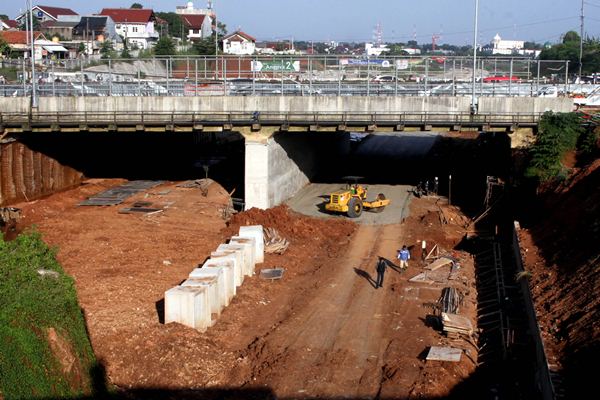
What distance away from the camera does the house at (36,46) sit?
80.8m

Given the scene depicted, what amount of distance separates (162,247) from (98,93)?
48.6 feet

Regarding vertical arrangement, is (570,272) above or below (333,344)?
above

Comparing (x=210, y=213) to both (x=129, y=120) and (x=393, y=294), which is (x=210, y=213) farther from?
(x=393, y=294)

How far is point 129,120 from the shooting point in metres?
37.8

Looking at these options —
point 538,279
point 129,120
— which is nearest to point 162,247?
point 129,120

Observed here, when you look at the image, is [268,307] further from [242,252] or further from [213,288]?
[213,288]

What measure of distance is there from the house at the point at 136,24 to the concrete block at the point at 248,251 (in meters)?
84.4

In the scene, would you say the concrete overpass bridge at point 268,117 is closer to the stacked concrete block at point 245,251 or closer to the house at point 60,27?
the stacked concrete block at point 245,251

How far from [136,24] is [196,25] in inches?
782

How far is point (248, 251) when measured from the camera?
1084 inches

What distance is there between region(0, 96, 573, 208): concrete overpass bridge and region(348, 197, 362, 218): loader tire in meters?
3.51

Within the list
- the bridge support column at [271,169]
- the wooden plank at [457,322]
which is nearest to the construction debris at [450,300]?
the wooden plank at [457,322]

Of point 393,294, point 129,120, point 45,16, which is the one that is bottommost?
point 393,294

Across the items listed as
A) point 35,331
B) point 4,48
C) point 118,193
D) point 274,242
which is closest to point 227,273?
point 274,242
